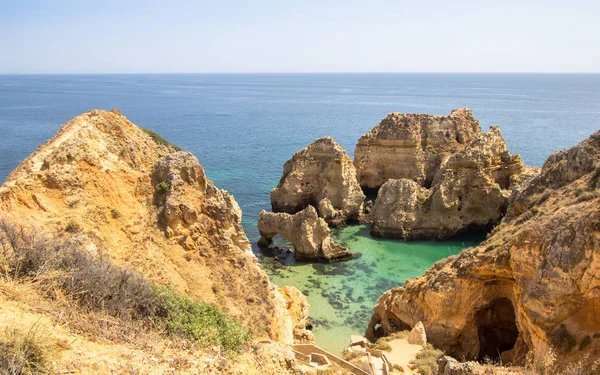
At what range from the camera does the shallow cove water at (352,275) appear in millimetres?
24344

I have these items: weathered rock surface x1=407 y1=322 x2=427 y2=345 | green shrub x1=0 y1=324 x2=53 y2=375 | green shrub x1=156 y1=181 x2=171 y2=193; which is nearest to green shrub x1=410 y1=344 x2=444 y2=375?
weathered rock surface x1=407 y1=322 x2=427 y2=345

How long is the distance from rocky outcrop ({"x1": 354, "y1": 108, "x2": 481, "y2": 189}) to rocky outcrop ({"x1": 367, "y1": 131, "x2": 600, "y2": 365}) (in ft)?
79.3

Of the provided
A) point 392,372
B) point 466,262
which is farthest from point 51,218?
point 466,262

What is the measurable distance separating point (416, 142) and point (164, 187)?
3495 cm

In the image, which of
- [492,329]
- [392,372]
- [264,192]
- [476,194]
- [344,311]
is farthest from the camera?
[264,192]

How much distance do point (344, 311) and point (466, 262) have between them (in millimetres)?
9589

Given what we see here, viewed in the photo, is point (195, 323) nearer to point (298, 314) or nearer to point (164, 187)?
point (164, 187)

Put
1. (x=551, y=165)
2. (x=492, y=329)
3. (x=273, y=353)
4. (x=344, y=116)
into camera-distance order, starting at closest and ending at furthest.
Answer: (x=273, y=353), (x=492, y=329), (x=551, y=165), (x=344, y=116)

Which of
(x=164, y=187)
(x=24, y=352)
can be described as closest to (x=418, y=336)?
(x=164, y=187)

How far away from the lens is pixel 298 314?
22984 mm

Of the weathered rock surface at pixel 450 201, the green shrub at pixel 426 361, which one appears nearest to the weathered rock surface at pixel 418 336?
the green shrub at pixel 426 361

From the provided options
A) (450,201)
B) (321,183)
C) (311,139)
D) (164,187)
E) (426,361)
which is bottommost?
(426,361)

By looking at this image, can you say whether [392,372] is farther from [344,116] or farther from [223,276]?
[344,116]

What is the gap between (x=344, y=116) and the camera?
11406cm
